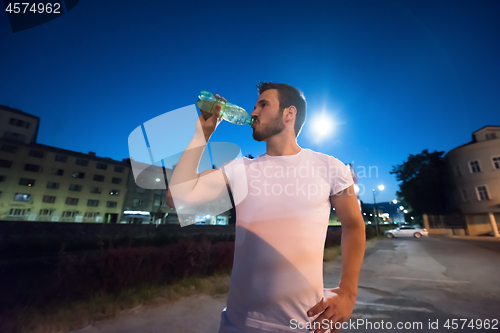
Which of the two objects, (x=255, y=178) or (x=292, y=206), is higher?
(x=255, y=178)

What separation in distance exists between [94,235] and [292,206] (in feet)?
63.0

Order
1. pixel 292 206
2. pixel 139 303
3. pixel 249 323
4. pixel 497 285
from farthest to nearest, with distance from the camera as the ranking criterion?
pixel 497 285 < pixel 139 303 < pixel 292 206 < pixel 249 323

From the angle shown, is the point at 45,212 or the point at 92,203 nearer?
the point at 45,212

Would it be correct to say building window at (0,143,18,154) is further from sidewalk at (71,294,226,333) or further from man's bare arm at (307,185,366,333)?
man's bare arm at (307,185,366,333)

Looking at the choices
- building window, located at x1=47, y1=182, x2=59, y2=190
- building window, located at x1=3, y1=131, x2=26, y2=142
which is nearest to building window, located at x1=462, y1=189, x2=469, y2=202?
building window, located at x1=3, y1=131, x2=26, y2=142

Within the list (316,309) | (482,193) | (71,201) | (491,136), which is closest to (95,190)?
(71,201)

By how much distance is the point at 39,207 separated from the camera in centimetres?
3512

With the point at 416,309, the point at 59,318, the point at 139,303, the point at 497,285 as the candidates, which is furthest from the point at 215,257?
the point at 497,285

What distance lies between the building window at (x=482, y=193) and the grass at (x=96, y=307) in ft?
104

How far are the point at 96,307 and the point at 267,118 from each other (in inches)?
211

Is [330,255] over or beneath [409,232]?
beneath

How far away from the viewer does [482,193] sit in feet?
74.7

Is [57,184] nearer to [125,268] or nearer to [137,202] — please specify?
[137,202]

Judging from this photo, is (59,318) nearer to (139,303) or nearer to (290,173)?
(139,303)
